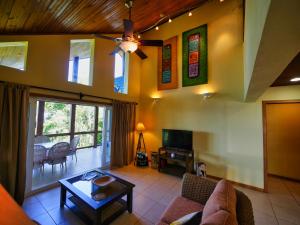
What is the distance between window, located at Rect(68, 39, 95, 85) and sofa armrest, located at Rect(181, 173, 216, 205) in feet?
11.3

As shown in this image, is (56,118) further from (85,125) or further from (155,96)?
(155,96)

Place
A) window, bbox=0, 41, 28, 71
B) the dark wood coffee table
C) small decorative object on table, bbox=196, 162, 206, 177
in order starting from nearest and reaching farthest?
the dark wood coffee table → window, bbox=0, 41, 28, 71 → small decorative object on table, bbox=196, 162, 206, 177

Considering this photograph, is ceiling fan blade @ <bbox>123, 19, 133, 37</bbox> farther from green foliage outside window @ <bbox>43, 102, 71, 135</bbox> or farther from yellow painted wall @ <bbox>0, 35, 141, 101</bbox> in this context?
green foliage outside window @ <bbox>43, 102, 71, 135</bbox>

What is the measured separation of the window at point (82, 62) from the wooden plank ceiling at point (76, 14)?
0.51 metres

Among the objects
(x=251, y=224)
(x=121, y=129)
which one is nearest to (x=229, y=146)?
(x=251, y=224)

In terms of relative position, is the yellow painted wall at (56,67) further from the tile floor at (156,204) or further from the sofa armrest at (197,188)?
the sofa armrest at (197,188)

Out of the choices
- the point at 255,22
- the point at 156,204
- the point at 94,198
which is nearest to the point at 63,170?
the point at 94,198

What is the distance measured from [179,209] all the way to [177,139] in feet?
8.36

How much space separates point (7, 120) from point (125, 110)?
2845 mm

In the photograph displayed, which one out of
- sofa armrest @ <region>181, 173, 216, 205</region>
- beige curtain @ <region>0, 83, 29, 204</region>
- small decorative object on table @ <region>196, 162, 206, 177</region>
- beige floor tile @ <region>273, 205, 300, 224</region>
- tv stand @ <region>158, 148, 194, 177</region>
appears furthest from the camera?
tv stand @ <region>158, 148, 194, 177</region>

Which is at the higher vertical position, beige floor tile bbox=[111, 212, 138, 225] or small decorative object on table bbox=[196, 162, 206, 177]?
small decorative object on table bbox=[196, 162, 206, 177]

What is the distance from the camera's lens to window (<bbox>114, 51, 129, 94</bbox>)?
16.7 feet

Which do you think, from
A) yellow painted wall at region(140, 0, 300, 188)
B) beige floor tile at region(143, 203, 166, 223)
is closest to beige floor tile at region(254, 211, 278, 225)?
yellow painted wall at region(140, 0, 300, 188)

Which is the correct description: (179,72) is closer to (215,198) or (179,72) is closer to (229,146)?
(229,146)
